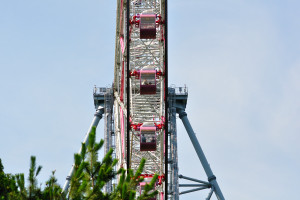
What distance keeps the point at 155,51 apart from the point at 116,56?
7.85 meters

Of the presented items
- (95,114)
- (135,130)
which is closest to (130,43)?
(135,130)

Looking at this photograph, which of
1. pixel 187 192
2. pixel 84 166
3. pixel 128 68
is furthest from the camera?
pixel 187 192

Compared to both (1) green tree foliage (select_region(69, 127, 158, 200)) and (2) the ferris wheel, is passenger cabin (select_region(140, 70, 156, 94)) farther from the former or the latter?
(1) green tree foliage (select_region(69, 127, 158, 200))

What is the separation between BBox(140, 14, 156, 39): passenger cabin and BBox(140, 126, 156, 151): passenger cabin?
484cm

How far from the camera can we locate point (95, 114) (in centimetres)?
6469

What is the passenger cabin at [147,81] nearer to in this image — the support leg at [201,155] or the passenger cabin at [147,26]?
the passenger cabin at [147,26]

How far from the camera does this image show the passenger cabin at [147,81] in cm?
Answer: 5225

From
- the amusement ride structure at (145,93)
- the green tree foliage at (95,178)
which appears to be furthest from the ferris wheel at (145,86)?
the green tree foliage at (95,178)

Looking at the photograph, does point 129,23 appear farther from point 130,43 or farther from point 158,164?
point 158,164

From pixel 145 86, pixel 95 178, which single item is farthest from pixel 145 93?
pixel 95 178

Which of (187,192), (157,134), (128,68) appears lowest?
(187,192)

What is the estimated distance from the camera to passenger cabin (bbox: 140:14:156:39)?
174ft

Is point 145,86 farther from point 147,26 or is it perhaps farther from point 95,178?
point 95,178

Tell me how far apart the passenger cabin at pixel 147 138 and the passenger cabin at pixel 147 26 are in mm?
4841
